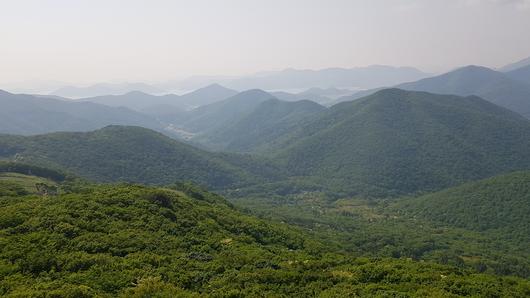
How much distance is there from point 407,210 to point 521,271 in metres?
76.9

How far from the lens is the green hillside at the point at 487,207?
14000cm

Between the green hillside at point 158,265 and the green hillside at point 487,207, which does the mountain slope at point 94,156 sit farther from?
the green hillside at point 487,207

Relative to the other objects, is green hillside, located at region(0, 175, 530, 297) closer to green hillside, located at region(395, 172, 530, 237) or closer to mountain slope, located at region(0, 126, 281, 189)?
mountain slope, located at region(0, 126, 281, 189)

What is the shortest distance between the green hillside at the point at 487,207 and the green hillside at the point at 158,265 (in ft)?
362

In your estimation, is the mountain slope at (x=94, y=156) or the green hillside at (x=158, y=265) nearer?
the green hillside at (x=158, y=265)

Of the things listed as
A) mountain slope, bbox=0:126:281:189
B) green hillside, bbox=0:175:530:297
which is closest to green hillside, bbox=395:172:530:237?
green hillside, bbox=0:175:530:297

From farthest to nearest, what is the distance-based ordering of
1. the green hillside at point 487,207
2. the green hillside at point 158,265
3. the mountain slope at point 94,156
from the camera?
the mountain slope at point 94,156 → the green hillside at point 487,207 → the green hillside at point 158,265

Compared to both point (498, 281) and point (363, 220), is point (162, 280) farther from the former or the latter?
point (363, 220)

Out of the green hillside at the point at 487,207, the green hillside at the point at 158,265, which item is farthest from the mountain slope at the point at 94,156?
the green hillside at the point at 487,207

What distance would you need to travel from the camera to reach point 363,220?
157m

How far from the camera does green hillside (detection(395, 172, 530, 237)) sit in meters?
140

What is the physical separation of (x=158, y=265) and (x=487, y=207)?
145m

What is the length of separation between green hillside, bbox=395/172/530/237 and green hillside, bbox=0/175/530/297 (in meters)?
110

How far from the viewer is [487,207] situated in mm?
150000
